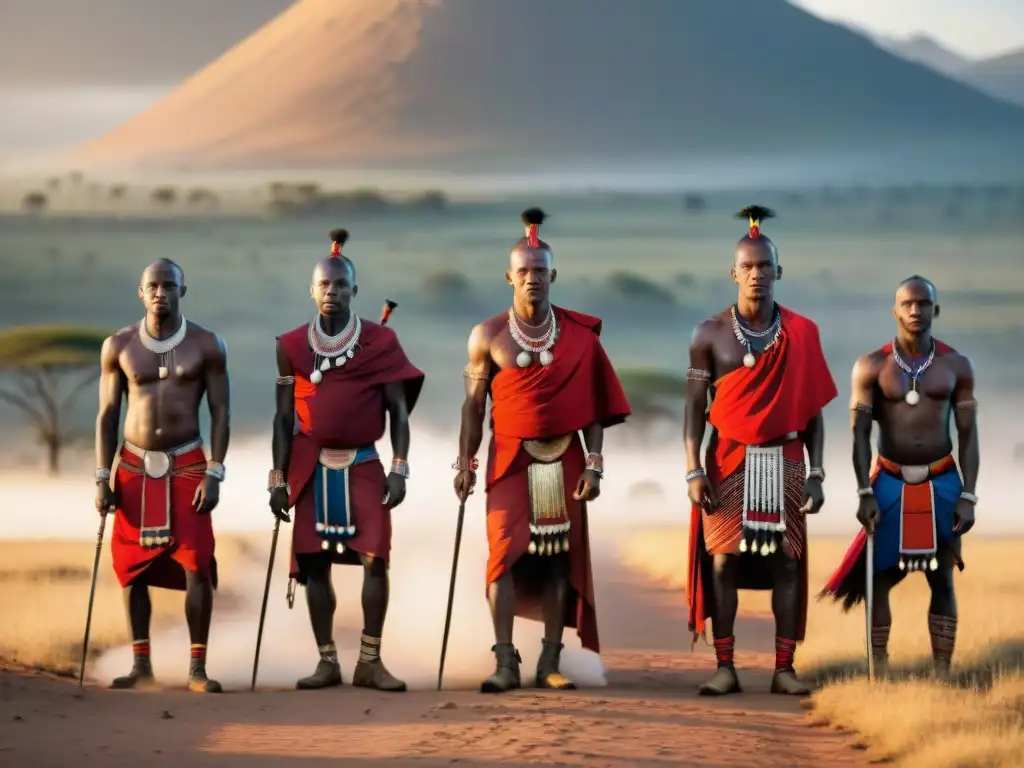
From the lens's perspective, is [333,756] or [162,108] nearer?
[333,756]

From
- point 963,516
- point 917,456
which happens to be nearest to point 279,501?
point 917,456

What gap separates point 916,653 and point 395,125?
46878mm

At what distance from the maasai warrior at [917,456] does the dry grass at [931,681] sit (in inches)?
19.0

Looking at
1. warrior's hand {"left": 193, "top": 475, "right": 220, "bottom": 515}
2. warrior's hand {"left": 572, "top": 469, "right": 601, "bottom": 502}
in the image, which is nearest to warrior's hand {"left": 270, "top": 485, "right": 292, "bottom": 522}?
warrior's hand {"left": 193, "top": 475, "right": 220, "bottom": 515}

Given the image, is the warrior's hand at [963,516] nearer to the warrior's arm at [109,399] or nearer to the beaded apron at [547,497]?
the beaded apron at [547,497]

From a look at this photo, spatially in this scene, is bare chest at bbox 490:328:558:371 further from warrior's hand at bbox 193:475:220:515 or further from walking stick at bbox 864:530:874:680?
walking stick at bbox 864:530:874:680

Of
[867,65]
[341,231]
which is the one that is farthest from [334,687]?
[867,65]

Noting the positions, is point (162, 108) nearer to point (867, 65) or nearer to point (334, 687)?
point (867, 65)

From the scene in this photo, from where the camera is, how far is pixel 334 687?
380 inches

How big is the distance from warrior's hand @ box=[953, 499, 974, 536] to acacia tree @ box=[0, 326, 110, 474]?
25.5 m

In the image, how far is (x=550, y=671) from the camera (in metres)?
9.52

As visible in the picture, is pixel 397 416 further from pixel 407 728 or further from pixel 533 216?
pixel 407 728

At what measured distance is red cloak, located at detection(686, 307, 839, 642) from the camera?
931 cm

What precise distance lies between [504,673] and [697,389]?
5.70 ft
